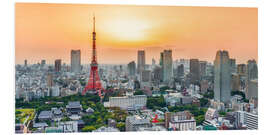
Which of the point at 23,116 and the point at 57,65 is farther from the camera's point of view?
the point at 57,65

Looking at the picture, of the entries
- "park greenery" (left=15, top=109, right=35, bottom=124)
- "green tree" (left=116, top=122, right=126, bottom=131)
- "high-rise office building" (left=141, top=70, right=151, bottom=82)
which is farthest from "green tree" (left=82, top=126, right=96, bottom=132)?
"high-rise office building" (left=141, top=70, right=151, bottom=82)

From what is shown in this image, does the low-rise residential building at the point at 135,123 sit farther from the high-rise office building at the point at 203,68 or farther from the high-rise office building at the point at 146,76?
the high-rise office building at the point at 203,68

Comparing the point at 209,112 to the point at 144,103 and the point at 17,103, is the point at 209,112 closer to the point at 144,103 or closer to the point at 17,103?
the point at 144,103

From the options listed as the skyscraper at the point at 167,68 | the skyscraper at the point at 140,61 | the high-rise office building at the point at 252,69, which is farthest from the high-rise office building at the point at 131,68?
the high-rise office building at the point at 252,69

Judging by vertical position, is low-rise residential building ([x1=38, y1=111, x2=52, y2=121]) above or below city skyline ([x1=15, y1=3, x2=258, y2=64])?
below

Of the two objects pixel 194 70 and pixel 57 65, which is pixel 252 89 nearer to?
pixel 194 70

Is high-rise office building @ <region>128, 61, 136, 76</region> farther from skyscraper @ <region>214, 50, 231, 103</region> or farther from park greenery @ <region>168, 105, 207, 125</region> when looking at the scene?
skyscraper @ <region>214, 50, 231, 103</region>

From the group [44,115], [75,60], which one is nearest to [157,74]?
[75,60]
